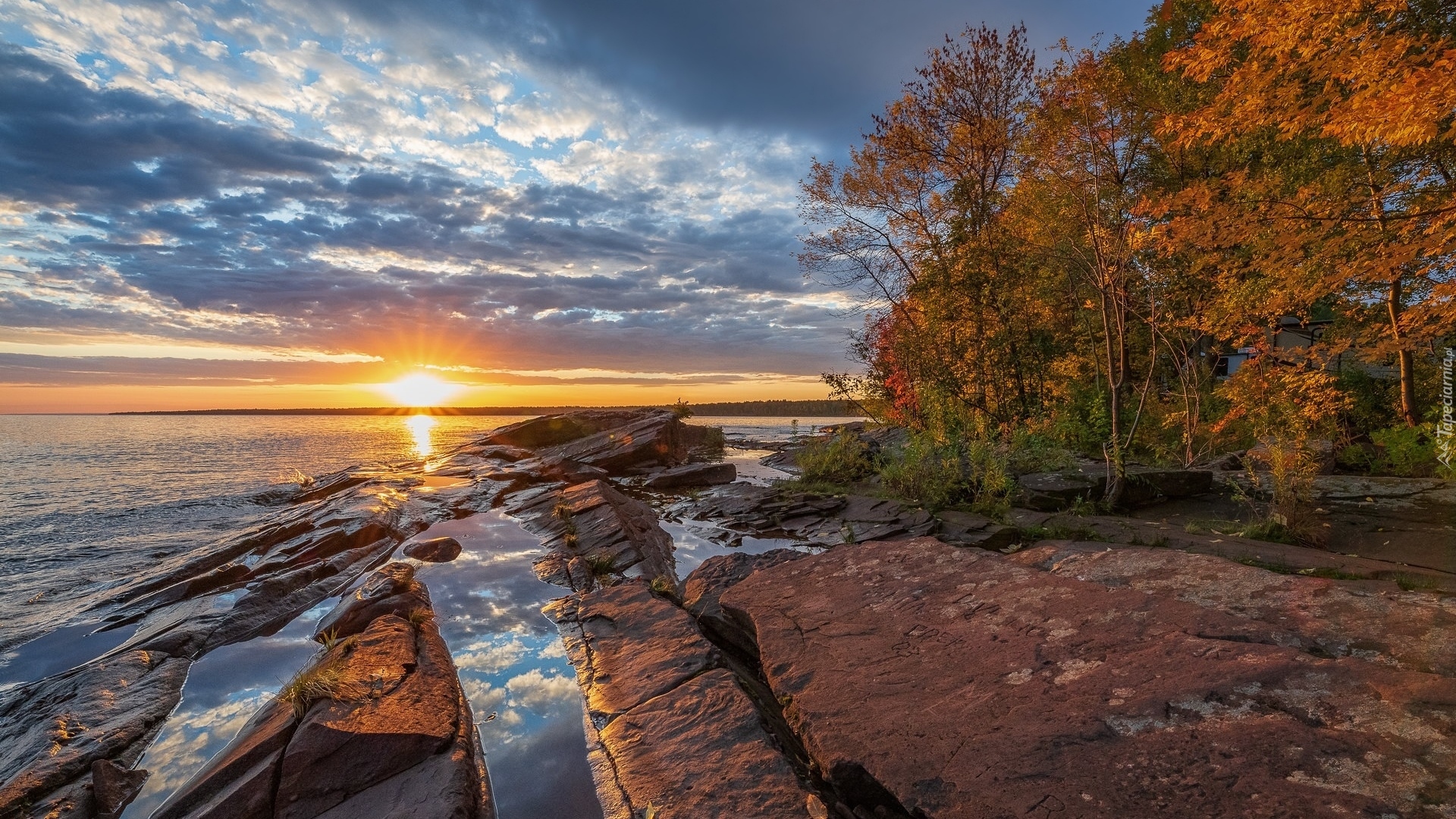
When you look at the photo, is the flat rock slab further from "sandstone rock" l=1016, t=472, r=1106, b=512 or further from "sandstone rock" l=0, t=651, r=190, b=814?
"sandstone rock" l=1016, t=472, r=1106, b=512

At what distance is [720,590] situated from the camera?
7012 millimetres

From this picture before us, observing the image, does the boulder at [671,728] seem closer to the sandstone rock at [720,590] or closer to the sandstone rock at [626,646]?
the sandstone rock at [626,646]

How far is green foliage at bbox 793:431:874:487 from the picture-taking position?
16.9 meters

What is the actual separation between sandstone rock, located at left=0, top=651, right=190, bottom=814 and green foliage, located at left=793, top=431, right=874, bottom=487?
13.3 meters

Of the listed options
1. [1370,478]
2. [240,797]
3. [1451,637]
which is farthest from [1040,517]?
[240,797]

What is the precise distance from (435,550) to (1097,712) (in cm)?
997

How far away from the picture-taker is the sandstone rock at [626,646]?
480cm

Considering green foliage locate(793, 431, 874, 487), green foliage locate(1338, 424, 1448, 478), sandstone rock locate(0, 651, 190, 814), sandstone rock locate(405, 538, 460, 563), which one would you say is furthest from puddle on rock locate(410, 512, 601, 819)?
green foliage locate(1338, 424, 1448, 478)

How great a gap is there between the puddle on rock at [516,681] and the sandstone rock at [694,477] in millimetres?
9942

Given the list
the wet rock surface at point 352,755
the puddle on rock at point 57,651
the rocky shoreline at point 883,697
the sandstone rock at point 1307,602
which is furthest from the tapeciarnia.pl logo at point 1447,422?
the puddle on rock at point 57,651

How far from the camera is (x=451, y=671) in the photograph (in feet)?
17.0

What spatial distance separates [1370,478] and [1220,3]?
30.1 feet

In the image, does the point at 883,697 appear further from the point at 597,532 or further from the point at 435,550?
the point at 435,550

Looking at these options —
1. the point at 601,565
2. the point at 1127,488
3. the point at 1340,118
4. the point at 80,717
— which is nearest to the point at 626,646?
the point at 601,565
